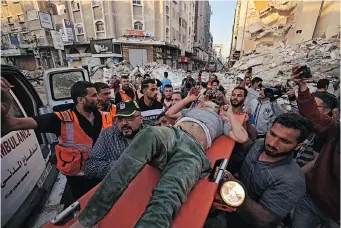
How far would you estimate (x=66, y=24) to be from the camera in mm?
15531

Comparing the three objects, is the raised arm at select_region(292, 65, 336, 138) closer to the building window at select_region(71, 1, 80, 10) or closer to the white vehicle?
the white vehicle

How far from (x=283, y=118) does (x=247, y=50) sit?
3213cm

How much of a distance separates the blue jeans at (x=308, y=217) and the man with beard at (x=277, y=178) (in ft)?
1.38

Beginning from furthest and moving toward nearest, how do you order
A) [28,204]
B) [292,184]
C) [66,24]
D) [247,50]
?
1. [247,50]
2. [66,24]
3. [28,204]
4. [292,184]

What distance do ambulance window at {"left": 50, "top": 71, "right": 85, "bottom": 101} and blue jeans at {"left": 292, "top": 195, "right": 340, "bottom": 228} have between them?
4.71m

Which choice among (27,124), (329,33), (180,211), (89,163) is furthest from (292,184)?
(329,33)

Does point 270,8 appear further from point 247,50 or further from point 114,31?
point 114,31

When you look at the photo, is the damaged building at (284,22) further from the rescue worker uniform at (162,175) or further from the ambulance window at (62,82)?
the rescue worker uniform at (162,175)

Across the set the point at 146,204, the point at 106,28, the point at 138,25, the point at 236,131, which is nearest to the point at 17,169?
the point at 146,204

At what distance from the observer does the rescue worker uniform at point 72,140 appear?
79.7 inches

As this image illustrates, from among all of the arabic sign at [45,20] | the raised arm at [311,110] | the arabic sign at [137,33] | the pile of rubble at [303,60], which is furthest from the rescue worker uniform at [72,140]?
the arabic sign at [137,33]

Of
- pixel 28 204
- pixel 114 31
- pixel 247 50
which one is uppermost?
pixel 114 31

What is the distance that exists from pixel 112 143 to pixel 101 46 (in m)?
27.7

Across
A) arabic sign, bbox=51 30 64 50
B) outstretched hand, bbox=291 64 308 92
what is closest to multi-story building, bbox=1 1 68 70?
arabic sign, bbox=51 30 64 50
